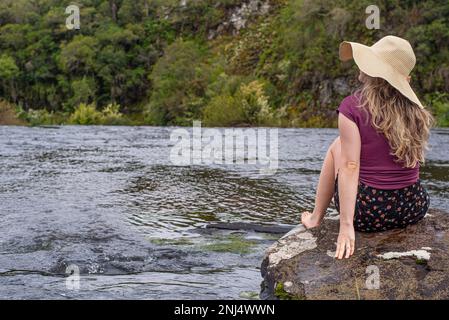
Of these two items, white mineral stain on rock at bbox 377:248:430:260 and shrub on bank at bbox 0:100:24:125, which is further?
shrub on bank at bbox 0:100:24:125

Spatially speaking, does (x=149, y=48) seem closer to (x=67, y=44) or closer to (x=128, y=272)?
(x=67, y=44)

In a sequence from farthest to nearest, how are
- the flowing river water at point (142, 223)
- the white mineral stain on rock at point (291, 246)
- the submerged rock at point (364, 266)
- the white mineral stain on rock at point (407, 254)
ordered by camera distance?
the flowing river water at point (142, 223) → the white mineral stain on rock at point (291, 246) → the white mineral stain on rock at point (407, 254) → the submerged rock at point (364, 266)

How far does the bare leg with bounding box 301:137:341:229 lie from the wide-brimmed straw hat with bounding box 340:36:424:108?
0.50 metres

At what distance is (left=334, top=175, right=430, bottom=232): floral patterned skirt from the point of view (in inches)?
158

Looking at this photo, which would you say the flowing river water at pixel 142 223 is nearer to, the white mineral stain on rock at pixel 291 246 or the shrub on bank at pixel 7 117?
the white mineral stain on rock at pixel 291 246

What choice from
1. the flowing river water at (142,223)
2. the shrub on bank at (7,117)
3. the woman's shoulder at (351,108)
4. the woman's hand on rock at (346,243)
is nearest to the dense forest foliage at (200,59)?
the shrub on bank at (7,117)

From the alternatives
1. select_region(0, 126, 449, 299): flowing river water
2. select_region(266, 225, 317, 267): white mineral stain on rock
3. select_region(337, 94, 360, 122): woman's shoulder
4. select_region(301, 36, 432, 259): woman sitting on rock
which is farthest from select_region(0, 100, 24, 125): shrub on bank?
select_region(337, 94, 360, 122): woman's shoulder

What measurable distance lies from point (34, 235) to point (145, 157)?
8967mm

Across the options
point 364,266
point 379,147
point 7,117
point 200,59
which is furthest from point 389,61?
point 200,59

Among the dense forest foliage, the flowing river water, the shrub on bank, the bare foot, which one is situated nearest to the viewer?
the flowing river water

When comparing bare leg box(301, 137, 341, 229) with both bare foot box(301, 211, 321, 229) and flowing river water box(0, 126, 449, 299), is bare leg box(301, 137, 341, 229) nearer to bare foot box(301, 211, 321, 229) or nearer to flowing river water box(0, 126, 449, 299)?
bare foot box(301, 211, 321, 229)

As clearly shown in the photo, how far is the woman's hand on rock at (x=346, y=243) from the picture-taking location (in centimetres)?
377

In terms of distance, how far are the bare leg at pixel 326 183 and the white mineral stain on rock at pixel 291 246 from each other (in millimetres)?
141
